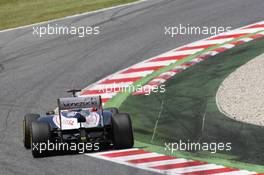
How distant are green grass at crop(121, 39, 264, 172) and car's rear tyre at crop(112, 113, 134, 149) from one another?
1.24 m

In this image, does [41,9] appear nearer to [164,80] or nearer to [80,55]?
[80,55]

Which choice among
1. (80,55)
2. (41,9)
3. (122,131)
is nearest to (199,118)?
(122,131)

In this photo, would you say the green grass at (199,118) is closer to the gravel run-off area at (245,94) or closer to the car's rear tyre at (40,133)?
the gravel run-off area at (245,94)

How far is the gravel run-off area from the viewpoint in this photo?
2180 cm

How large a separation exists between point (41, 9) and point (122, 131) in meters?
18.5

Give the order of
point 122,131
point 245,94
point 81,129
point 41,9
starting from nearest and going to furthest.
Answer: point 81,129
point 122,131
point 245,94
point 41,9

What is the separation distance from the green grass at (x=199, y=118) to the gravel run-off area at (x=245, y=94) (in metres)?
0.24

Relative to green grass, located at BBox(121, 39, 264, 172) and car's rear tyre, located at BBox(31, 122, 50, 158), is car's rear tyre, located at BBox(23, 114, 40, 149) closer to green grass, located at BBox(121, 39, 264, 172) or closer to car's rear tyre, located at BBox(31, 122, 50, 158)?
car's rear tyre, located at BBox(31, 122, 50, 158)

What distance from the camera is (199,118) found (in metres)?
Result: 22.1

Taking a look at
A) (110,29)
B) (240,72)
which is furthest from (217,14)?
(240,72)

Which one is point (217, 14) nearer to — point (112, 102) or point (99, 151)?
point (112, 102)

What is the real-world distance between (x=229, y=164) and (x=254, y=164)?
1.90ft

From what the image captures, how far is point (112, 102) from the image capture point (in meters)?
24.1

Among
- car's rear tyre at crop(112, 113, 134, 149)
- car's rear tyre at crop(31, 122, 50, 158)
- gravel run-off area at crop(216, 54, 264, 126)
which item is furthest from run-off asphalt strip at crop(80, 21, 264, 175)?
gravel run-off area at crop(216, 54, 264, 126)
